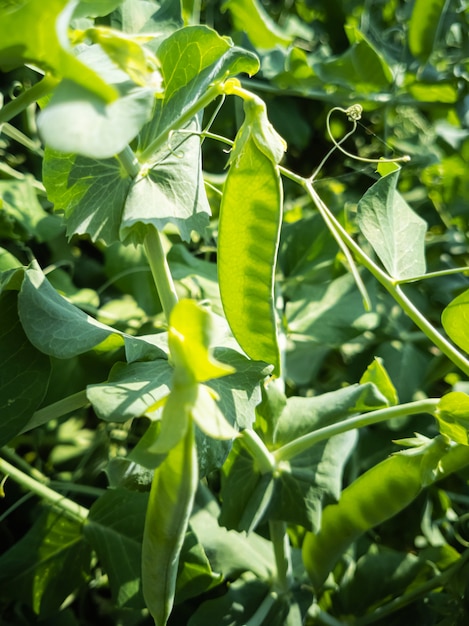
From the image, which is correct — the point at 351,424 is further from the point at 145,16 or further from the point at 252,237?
the point at 145,16

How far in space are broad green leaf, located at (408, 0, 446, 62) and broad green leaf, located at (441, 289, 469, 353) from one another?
21.4 inches

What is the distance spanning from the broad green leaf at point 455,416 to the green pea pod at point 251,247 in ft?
0.49

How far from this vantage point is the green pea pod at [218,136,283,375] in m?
0.47

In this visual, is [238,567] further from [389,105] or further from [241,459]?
[389,105]

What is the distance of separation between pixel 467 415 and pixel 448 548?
29 cm

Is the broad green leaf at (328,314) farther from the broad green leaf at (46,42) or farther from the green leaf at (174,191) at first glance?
the broad green leaf at (46,42)

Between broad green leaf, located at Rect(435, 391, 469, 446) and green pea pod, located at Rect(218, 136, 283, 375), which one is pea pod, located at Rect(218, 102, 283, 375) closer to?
green pea pod, located at Rect(218, 136, 283, 375)

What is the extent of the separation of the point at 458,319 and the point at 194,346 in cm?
30

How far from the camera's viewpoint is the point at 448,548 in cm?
76

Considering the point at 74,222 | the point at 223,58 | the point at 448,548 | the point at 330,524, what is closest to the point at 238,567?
the point at 330,524

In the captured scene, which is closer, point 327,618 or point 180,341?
point 180,341

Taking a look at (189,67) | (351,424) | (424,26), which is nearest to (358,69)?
(424,26)

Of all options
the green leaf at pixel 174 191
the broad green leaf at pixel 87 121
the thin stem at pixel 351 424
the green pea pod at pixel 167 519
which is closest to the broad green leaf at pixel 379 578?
the thin stem at pixel 351 424

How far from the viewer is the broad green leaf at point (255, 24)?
2.90ft
